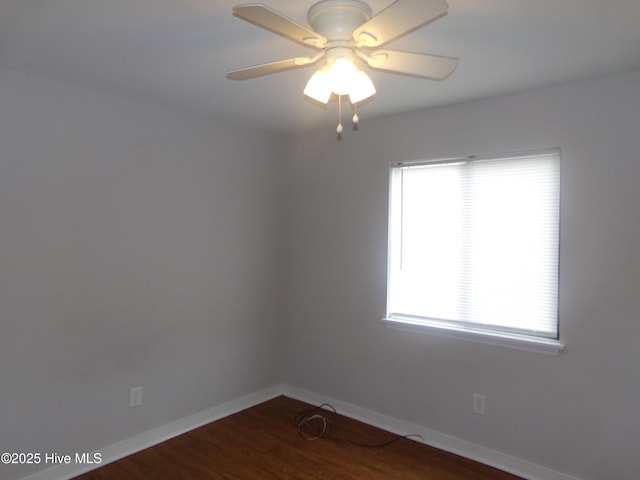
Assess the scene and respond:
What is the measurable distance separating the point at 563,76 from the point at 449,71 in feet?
3.68

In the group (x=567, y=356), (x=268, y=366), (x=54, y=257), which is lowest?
(x=268, y=366)

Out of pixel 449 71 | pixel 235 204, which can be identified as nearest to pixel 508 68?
pixel 449 71

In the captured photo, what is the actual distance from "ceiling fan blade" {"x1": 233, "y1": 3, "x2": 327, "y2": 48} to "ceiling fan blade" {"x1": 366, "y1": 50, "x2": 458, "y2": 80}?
0.80 feet

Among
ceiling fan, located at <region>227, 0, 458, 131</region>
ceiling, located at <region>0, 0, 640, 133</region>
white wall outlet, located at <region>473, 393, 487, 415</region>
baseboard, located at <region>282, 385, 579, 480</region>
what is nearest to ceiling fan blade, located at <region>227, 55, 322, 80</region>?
ceiling fan, located at <region>227, 0, 458, 131</region>

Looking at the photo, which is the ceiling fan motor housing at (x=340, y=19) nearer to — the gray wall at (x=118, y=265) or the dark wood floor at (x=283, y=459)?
the gray wall at (x=118, y=265)

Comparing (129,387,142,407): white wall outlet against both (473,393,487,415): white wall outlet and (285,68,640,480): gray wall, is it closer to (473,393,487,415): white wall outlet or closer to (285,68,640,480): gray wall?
(285,68,640,480): gray wall

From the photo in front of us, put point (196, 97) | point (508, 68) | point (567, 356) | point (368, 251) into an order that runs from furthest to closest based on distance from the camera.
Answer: point (368, 251), point (196, 97), point (567, 356), point (508, 68)

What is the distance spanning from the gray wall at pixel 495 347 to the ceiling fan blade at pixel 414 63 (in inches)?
47.5

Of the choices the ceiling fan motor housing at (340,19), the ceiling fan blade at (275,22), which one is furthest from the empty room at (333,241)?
the ceiling fan blade at (275,22)

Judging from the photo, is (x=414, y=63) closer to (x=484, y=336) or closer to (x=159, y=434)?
(x=484, y=336)

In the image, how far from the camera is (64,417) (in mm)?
2484

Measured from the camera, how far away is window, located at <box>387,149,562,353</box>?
2541 mm

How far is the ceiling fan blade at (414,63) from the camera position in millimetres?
1578

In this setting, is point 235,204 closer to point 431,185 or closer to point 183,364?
point 183,364
